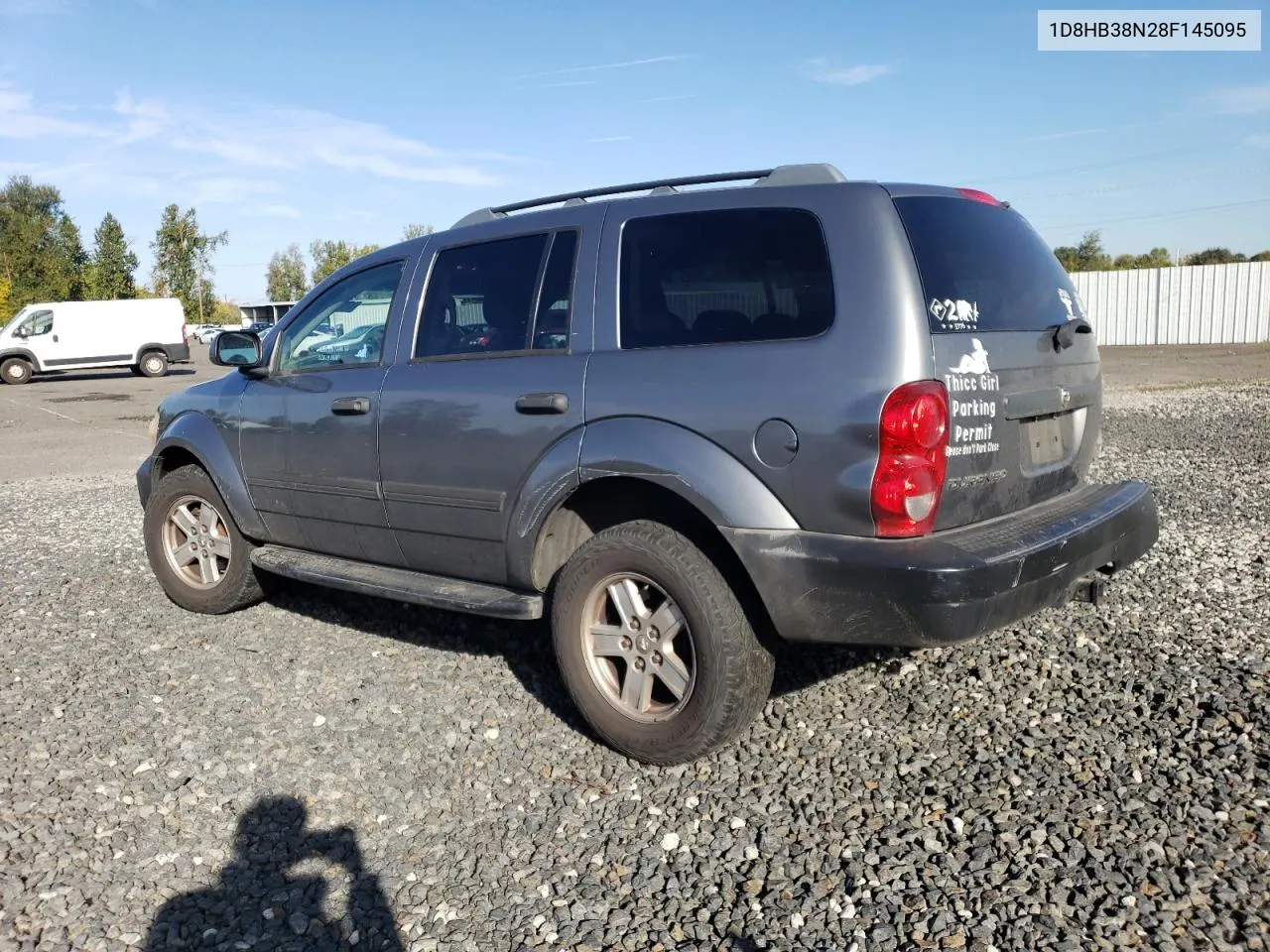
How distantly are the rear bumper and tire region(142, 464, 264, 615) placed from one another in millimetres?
3186

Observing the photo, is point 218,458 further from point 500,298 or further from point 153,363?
point 153,363

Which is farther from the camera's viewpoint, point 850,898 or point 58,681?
point 58,681

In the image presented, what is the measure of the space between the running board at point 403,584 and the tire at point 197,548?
0.27 meters

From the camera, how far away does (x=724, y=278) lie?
3.71m

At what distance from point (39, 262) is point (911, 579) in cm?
5859

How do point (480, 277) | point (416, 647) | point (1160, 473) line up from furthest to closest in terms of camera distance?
point (1160, 473) < point (416, 647) < point (480, 277)

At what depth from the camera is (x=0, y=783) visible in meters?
3.73

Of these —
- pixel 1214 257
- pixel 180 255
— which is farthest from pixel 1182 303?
pixel 180 255

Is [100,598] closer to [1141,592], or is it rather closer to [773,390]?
[773,390]

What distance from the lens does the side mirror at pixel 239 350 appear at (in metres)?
5.36

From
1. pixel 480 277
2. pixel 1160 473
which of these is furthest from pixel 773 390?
pixel 1160 473

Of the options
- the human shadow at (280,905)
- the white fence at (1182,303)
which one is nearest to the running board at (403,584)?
the human shadow at (280,905)

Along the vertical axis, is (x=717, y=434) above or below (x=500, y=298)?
below

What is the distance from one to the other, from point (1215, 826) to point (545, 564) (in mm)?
2426
